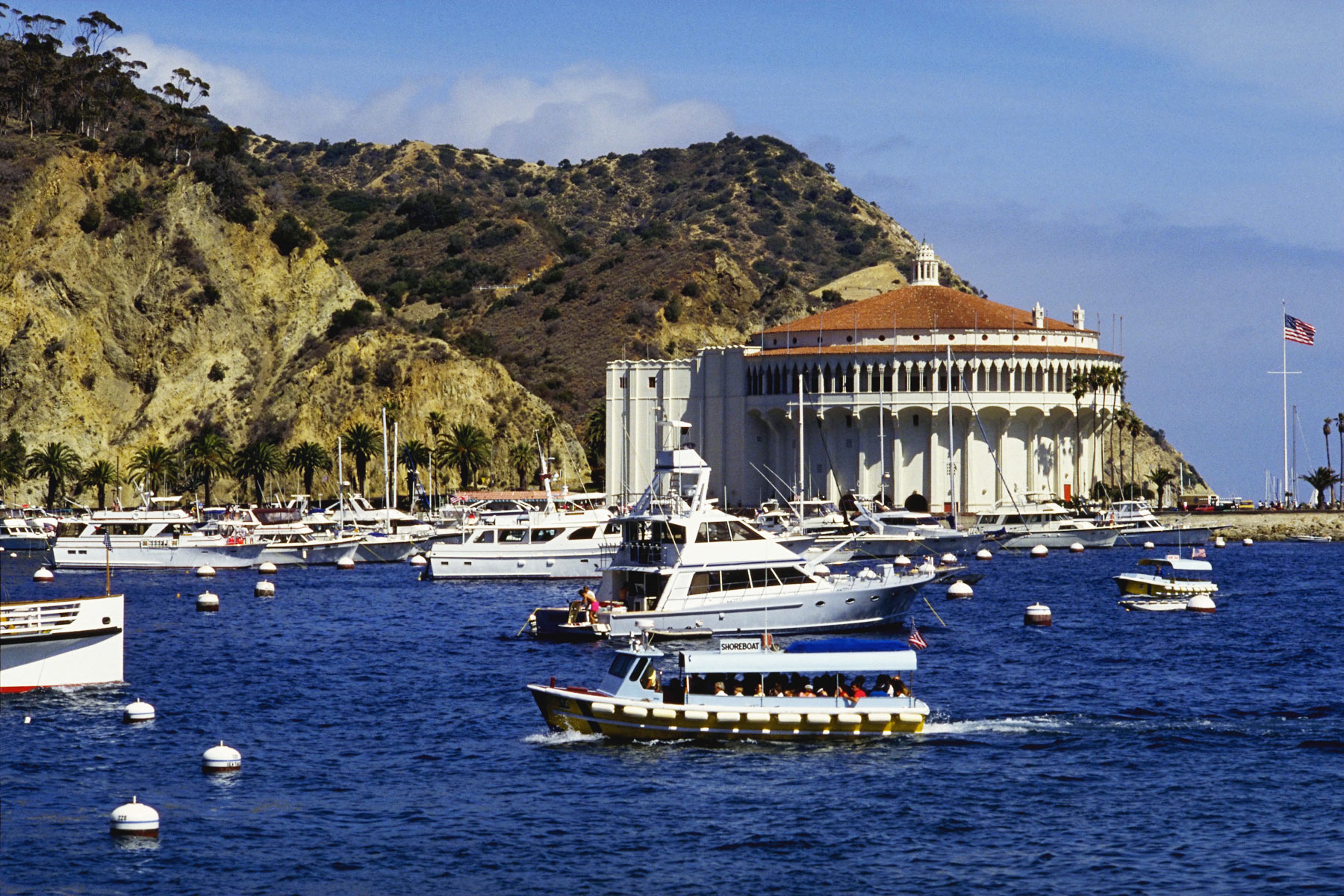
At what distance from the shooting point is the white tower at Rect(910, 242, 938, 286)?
183m

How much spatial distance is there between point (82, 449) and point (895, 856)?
128224 millimetres

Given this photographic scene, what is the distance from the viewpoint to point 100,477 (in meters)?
147

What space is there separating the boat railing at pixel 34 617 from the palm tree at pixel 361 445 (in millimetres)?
104870

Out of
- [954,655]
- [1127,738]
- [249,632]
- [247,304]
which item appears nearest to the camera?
[1127,738]

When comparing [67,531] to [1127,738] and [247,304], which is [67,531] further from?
[1127,738]

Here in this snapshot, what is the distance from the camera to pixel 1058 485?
15862 centimetres

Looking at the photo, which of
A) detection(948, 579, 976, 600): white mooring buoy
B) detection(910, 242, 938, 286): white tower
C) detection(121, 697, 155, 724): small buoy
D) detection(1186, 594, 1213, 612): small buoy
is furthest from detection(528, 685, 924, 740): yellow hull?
detection(910, 242, 938, 286): white tower

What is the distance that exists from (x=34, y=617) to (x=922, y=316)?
371ft

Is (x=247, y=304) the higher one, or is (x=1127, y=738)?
(x=247, y=304)

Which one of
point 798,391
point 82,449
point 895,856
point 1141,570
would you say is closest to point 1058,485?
point 798,391

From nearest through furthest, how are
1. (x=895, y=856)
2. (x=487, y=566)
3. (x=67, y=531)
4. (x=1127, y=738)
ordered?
(x=895, y=856) → (x=1127, y=738) → (x=487, y=566) → (x=67, y=531)

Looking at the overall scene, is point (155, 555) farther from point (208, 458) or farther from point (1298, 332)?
point (1298, 332)

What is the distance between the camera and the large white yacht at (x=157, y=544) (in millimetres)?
111000

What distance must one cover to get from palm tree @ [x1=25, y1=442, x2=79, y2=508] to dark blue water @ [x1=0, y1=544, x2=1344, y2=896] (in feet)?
273
